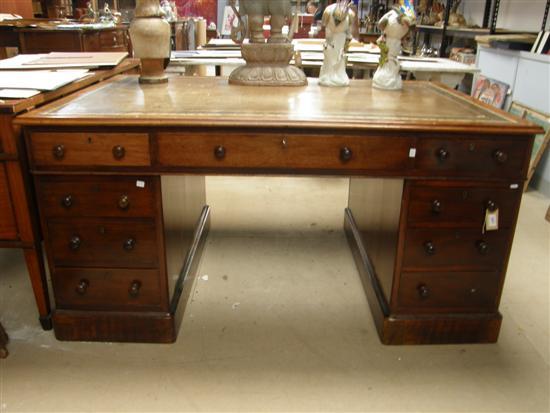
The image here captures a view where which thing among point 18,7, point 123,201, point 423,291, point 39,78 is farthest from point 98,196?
point 18,7

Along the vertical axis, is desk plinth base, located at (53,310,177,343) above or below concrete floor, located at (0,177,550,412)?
above

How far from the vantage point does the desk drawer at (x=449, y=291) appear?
1.52 metres

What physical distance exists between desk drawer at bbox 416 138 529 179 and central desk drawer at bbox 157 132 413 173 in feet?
0.20

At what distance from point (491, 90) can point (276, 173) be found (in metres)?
2.83

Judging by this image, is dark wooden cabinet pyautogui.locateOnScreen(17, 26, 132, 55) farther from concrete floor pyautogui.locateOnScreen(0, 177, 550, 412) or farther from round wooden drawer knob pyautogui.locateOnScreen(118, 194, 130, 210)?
round wooden drawer knob pyautogui.locateOnScreen(118, 194, 130, 210)

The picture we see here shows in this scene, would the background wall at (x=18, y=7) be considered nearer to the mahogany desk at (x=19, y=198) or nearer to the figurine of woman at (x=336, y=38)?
the mahogany desk at (x=19, y=198)

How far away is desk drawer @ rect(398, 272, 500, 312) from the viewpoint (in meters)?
1.52

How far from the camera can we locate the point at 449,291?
154 centimetres

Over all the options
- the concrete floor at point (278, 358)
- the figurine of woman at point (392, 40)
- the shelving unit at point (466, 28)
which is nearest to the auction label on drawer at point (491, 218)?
the concrete floor at point (278, 358)

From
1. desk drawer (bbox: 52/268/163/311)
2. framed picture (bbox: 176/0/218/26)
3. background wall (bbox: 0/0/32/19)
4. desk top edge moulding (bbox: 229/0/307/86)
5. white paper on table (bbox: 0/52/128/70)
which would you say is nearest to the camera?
desk drawer (bbox: 52/268/163/311)

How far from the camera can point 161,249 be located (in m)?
1.49

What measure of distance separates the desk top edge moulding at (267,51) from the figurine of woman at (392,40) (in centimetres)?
30

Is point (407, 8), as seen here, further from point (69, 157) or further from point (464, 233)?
point (69, 157)

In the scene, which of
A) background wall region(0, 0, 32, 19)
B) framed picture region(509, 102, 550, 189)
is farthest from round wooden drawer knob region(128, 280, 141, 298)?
background wall region(0, 0, 32, 19)
